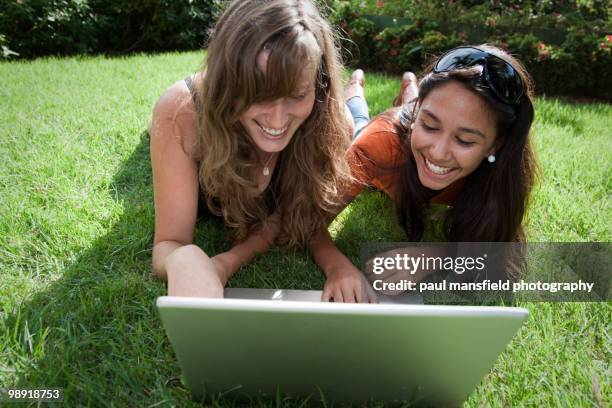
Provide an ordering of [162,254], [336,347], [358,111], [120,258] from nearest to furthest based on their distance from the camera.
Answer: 1. [336,347]
2. [162,254]
3. [120,258]
4. [358,111]

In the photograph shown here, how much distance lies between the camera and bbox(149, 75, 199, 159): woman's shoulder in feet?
6.06

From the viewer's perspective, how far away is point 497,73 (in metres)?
1.81

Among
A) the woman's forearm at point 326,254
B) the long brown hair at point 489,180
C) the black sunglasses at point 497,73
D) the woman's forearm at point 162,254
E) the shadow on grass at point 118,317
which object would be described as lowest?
the shadow on grass at point 118,317

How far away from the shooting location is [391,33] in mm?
5719

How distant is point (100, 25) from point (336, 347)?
6250 mm

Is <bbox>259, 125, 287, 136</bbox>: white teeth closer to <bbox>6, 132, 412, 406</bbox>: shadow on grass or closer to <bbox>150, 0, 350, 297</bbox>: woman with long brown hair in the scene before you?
<bbox>150, 0, 350, 297</bbox>: woman with long brown hair

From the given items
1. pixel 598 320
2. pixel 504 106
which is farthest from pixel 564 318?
pixel 504 106

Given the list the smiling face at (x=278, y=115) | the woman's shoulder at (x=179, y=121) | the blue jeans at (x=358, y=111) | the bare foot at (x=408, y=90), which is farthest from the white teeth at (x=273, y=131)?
the bare foot at (x=408, y=90)

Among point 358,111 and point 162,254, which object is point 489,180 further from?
point 358,111

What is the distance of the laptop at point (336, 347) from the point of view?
0.90m

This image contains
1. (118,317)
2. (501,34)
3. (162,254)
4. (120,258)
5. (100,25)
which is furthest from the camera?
(100,25)

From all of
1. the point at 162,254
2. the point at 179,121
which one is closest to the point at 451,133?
the point at 179,121

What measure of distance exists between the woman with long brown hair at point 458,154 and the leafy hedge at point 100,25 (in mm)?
3590

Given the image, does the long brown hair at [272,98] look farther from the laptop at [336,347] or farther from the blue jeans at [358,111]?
the blue jeans at [358,111]
